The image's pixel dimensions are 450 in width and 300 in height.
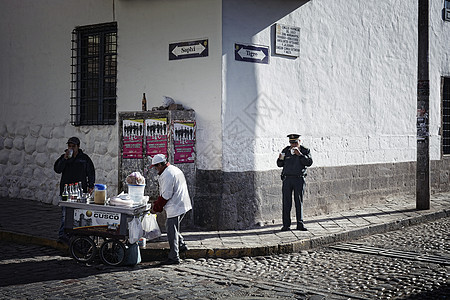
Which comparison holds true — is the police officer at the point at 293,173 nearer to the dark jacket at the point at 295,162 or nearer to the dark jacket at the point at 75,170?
the dark jacket at the point at 295,162

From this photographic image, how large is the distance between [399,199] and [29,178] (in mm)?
8285

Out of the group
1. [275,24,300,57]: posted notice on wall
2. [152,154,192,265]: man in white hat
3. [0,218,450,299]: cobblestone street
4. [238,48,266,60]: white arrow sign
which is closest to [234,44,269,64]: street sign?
[238,48,266,60]: white arrow sign

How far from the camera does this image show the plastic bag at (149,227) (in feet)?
25.9

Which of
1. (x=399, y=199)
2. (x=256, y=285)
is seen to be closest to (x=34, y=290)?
(x=256, y=285)

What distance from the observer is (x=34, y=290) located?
6320 millimetres

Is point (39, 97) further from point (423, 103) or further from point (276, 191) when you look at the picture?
point (423, 103)

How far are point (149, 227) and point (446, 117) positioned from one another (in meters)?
10.3

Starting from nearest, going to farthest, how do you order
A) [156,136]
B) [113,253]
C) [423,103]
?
[113,253] < [156,136] < [423,103]

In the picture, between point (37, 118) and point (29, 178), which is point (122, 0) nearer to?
point (37, 118)

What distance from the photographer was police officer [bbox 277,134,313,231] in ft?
32.4

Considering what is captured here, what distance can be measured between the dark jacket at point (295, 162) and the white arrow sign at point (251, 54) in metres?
1.72

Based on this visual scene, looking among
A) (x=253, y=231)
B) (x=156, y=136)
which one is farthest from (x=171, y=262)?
(x=156, y=136)

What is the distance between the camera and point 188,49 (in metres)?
10.2

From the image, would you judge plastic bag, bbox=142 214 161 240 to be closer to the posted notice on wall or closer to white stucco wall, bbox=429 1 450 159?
the posted notice on wall
